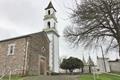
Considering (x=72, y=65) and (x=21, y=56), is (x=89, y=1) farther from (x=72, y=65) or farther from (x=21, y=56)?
(x=72, y=65)

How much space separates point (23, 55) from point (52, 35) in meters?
14.3

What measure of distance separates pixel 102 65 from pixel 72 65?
7.59 m

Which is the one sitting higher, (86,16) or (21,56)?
(86,16)

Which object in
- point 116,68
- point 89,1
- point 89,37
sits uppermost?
point 89,1

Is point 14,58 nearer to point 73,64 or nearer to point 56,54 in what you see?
point 56,54

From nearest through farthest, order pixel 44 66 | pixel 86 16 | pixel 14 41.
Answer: pixel 86 16
pixel 14 41
pixel 44 66

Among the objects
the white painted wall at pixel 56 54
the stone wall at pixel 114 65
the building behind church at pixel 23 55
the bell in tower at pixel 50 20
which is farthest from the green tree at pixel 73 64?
the bell in tower at pixel 50 20

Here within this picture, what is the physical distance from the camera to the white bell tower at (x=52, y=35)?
36.6m

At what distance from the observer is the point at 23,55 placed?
25.5 m

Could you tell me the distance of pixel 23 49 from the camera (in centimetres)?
2589

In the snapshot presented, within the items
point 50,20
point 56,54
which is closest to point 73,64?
point 56,54

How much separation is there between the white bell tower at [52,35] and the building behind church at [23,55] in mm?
6746

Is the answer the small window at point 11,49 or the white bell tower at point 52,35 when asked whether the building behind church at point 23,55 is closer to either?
the small window at point 11,49

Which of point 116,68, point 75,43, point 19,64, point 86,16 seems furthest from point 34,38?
point 116,68
